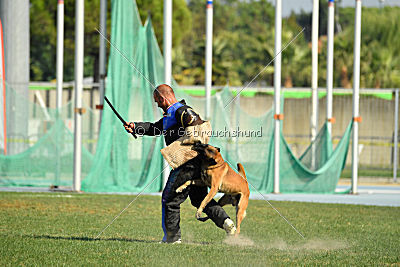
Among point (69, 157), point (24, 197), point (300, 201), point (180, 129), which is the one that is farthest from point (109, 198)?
point (180, 129)

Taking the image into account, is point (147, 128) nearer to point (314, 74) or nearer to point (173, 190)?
point (173, 190)

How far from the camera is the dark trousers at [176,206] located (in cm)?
850

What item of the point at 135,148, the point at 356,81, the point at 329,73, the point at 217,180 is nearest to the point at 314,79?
the point at 329,73

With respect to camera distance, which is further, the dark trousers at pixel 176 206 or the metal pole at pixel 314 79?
the metal pole at pixel 314 79

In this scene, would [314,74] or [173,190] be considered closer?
[173,190]

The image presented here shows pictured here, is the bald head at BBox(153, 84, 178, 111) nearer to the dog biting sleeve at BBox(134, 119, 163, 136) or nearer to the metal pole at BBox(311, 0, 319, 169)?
the dog biting sleeve at BBox(134, 119, 163, 136)

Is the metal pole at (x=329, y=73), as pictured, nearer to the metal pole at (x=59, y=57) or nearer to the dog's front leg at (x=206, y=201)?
the metal pole at (x=59, y=57)

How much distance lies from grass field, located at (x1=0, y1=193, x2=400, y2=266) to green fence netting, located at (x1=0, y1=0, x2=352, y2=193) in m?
2.59

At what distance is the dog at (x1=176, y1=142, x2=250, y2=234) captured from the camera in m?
8.05

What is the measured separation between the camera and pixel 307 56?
47094 mm

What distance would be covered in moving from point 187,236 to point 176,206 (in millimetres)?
1207

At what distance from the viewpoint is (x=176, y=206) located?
28.2ft

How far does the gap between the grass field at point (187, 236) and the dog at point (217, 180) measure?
1.81ft

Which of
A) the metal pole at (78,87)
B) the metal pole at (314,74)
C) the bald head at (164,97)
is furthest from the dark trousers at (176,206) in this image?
the metal pole at (314,74)
